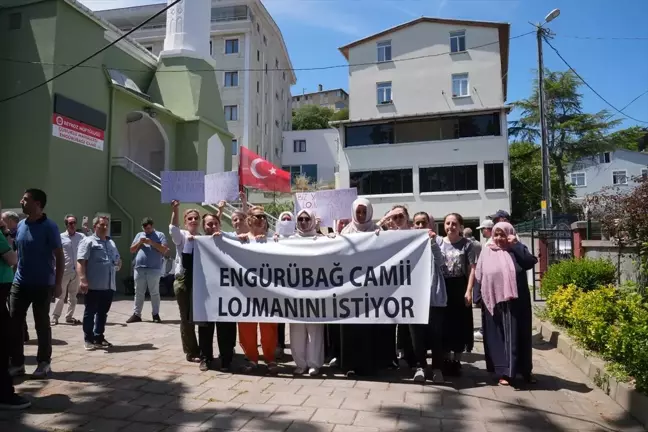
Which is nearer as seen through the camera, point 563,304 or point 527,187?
point 563,304

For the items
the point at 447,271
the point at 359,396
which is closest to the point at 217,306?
the point at 359,396

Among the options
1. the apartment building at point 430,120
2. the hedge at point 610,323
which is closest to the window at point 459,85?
the apartment building at point 430,120

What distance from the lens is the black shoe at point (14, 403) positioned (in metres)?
3.99

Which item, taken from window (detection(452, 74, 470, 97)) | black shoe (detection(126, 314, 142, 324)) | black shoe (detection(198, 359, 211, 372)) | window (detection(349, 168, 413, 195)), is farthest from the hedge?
window (detection(452, 74, 470, 97))

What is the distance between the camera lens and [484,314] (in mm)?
5102

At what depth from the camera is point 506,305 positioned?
4.88 m

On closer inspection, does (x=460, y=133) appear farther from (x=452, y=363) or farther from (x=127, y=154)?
(x=452, y=363)

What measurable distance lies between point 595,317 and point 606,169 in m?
46.1

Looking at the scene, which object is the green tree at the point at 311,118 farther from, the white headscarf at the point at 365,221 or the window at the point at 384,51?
the white headscarf at the point at 365,221

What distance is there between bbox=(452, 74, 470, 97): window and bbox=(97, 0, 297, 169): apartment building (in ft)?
40.4

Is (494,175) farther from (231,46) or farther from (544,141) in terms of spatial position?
(231,46)

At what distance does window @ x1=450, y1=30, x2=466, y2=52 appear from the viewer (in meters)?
30.4

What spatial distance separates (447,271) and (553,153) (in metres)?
36.5

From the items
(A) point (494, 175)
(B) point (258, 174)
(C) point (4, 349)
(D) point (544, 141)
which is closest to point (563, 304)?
(C) point (4, 349)
